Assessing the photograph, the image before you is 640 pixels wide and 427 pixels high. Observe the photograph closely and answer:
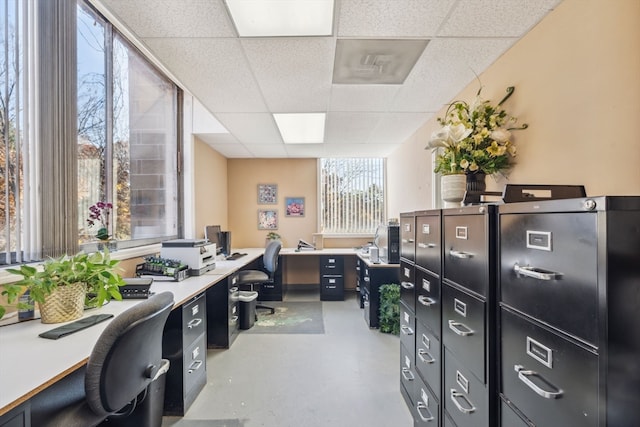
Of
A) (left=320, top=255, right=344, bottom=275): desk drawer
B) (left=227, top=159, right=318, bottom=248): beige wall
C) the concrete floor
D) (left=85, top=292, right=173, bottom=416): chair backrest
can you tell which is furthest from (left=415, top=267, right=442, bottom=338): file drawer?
(left=227, top=159, right=318, bottom=248): beige wall

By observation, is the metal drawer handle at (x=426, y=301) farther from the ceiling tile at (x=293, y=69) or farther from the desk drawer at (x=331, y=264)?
the desk drawer at (x=331, y=264)

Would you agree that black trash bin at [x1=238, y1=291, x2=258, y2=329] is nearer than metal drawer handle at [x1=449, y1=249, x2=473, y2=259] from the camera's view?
No

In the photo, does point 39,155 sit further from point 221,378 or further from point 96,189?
point 221,378

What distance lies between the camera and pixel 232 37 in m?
Result: 1.72

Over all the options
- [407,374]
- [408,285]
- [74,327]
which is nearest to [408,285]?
[408,285]

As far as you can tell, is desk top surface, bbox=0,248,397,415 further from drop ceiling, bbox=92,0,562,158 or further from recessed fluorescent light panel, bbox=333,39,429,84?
recessed fluorescent light panel, bbox=333,39,429,84

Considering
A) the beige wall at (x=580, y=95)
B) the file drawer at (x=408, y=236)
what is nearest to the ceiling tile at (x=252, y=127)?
the file drawer at (x=408, y=236)

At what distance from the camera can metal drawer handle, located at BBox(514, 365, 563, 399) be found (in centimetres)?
81

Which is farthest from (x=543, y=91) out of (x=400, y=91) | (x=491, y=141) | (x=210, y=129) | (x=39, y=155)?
(x=210, y=129)

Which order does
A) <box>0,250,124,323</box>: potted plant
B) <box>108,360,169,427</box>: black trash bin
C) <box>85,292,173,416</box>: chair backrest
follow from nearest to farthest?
Result: 1. <box>85,292,173,416</box>: chair backrest
2. <box>0,250,124,323</box>: potted plant
3. <box>108,360,169,427</box>: black trash bin

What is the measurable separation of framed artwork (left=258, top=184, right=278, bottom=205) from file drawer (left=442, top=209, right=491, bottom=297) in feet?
13.2

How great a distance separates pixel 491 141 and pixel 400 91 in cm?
99

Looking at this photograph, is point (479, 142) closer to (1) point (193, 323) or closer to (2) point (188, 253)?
(1) point (193, 323)

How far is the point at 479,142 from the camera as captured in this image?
171 cm
